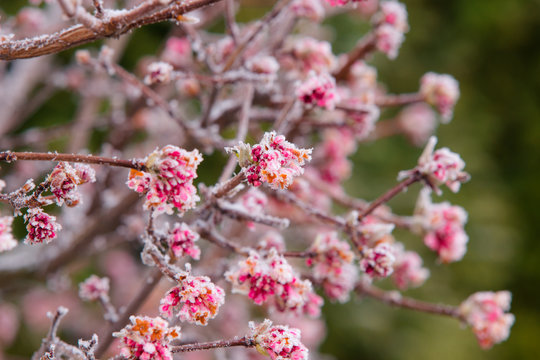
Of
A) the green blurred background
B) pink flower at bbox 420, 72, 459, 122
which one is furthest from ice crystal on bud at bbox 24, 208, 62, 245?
the green blurred background

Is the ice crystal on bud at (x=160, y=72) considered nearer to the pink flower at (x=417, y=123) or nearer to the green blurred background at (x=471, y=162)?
the pink flower at (x=417, y=123)

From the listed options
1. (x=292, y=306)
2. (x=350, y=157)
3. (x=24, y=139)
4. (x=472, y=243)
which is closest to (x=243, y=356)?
(x=292, y=306)

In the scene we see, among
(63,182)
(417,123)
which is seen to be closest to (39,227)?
(63,182)

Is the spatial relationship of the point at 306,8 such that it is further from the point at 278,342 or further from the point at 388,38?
the point at 278,342

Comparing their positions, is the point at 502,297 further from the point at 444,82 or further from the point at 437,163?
the point at 444,82

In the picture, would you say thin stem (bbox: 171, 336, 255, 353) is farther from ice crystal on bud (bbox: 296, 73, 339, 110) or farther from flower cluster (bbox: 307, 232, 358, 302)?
ice crystal on bud (bbox: 296, 73, 339, 110)

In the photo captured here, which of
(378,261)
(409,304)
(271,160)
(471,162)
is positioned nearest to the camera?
(271,160)

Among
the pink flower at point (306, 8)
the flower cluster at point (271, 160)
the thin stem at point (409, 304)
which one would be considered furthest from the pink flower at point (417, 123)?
the flower cluster at point (271, 160)

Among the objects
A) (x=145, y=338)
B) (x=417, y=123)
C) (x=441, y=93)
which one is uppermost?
(x=417, y=123)
